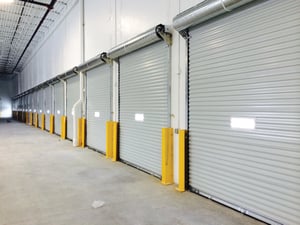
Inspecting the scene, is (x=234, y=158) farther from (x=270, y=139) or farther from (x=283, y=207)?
(x=283, y=207)

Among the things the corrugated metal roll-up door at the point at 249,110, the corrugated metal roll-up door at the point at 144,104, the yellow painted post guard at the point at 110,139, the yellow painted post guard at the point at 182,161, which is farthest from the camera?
the yellow painted post guard at the point at 110,139

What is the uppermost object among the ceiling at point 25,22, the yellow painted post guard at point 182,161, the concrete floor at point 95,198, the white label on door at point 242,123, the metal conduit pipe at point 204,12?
the ceiling at point 25,22

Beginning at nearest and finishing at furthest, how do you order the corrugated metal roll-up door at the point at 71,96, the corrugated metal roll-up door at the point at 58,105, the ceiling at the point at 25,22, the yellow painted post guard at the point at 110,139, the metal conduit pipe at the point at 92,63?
the yellow painted post guard at the point at 110,139 → the metal conduit pipe at the point at 92,63 → the ceiling at the point at 25,22 → the corrugated metal roll-up door at the point at 71,96 → the corrugated metal roll-up door at the point at 58,105

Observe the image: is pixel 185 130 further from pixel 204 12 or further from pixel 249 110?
pixel 204 12

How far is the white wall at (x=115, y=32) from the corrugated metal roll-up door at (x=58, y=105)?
934 mm

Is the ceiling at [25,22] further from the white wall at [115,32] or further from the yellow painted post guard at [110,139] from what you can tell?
the yellow painted post guard at [110,139]

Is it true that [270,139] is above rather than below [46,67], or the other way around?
below

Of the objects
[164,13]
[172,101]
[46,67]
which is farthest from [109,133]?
[46,67]

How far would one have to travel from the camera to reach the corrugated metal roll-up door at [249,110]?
2.71 meters

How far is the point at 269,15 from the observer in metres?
2.93

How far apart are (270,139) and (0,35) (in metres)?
15.6

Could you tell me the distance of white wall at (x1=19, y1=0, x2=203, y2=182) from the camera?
170 inches

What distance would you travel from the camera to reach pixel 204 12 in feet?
11.5

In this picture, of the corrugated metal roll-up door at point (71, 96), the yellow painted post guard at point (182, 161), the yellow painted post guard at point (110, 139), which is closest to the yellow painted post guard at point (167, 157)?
the yellow painted post guard at point (182, 161)
